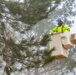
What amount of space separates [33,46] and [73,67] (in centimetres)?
1452

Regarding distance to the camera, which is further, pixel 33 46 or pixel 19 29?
pixel 19 29

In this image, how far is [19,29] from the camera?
24.1 ft

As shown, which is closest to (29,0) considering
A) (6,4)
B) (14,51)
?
(6,4)

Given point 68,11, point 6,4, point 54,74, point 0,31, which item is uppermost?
point 6,4

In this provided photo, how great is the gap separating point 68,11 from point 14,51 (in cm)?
1593

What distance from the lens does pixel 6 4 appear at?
283 inches

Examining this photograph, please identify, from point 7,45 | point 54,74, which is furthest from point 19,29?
point 54,74

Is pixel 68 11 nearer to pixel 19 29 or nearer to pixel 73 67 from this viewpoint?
pixel 73 67

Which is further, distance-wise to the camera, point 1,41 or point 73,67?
point 73,67

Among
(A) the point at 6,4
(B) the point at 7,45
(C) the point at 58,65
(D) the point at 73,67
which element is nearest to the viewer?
(B) the point at 7,45

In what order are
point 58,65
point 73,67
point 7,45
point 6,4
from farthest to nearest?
point 58,65 → point 73,67 → point 6,4 → point 7,45

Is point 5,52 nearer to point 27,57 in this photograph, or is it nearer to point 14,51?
point 14,51

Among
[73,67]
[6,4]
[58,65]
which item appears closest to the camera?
[6,4]

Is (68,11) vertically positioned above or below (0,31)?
below
